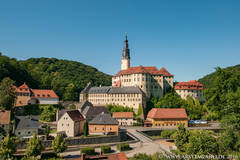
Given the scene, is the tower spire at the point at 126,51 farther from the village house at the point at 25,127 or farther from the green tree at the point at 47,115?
the village house at the point at 25,127

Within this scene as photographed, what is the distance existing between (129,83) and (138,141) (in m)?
43.6

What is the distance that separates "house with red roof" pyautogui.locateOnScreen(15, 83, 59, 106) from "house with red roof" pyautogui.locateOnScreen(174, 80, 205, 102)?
2009 inches

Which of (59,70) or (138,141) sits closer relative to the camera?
(138,141)

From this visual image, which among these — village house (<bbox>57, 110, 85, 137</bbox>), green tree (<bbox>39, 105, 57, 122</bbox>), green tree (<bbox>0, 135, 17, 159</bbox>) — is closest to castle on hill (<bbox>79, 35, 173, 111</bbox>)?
green tree (<bbox>39, 105, 57, 122</bbox>)

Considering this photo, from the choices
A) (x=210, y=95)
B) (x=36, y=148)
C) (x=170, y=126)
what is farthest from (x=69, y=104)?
(x=210, y=95)

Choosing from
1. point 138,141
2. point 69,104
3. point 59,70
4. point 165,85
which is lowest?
point 138,141

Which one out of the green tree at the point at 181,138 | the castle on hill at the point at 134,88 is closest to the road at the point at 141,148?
the green tree at the point at 181,138

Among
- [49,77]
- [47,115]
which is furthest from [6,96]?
[49,77]

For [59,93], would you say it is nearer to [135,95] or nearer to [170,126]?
[135,95]

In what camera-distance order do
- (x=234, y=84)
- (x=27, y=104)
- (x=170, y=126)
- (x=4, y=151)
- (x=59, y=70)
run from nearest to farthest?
(x=4, y=151) < (x=234, y=84) < (x=170, y=126) < (x=27, y=104) < (x=59, y=70)

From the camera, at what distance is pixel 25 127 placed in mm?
40062

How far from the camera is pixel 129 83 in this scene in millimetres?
83312

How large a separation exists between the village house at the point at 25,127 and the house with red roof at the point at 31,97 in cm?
2441

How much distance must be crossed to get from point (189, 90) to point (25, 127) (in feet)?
213
